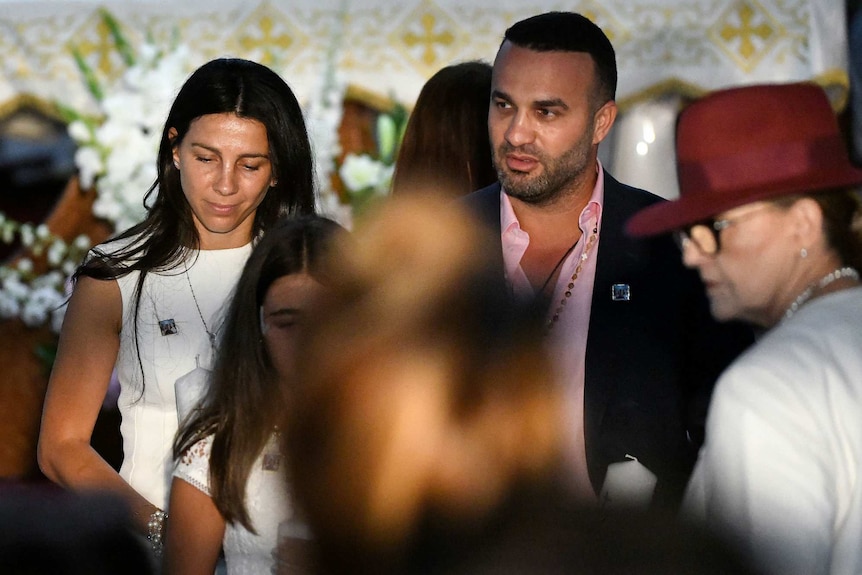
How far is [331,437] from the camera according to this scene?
1.05 metres

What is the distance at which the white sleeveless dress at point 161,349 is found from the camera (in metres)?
2.41

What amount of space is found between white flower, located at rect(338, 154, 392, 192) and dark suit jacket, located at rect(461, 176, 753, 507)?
0.91 meters

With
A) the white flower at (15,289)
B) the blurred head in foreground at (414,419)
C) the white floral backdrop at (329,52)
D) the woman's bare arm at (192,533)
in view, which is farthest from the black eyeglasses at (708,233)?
the white flower at (15,289)

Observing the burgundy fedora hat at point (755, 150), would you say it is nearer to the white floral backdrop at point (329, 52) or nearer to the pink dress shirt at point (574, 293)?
the pink dress shirt at point (574, 293)

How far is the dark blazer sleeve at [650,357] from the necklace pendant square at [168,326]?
2.80ft

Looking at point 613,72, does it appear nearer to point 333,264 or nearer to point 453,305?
point 333,264

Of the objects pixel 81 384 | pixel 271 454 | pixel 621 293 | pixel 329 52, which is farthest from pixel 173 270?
pixel 329 52

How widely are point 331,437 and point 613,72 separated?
73.4 inches

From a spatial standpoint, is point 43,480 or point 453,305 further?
point 43,480

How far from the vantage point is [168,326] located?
8.22 feet

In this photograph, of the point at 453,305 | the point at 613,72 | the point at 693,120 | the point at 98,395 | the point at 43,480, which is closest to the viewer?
the point at 453,305

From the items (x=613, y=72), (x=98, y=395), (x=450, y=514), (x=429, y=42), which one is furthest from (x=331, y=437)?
(x=429, y=42)

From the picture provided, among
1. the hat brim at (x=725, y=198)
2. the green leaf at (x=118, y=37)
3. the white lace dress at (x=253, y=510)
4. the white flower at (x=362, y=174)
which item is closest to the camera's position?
the hat brim at (x=725, y=198)

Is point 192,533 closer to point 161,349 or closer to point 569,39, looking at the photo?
point 161,349
